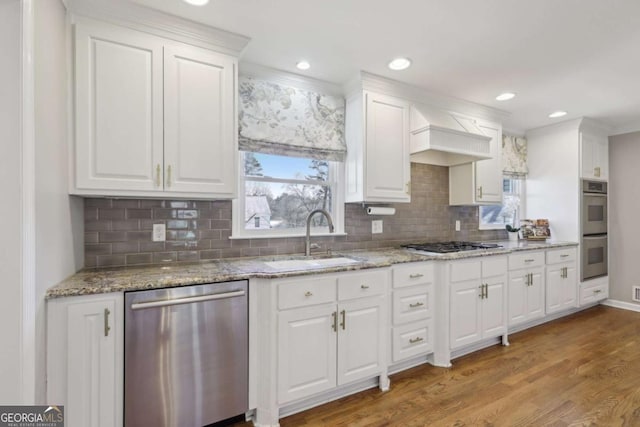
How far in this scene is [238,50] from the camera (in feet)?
6.89

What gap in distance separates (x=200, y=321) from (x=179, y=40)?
65.0 inches

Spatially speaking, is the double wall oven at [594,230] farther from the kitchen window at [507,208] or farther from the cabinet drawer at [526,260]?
the cabinet drawer at [526,260]

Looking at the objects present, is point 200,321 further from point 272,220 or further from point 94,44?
point 94,44

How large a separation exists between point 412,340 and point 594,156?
3608 millimetres

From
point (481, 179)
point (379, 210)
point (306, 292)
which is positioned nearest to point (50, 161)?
point (306, 292)

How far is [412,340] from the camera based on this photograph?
248 cm

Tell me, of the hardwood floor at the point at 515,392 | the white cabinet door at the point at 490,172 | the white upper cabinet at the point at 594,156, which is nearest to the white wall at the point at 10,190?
the hardwood floor at the point at 515,392

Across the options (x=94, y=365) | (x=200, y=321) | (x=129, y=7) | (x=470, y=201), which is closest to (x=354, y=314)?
(x=200, y=321)

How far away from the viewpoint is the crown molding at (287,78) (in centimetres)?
Answer: 246

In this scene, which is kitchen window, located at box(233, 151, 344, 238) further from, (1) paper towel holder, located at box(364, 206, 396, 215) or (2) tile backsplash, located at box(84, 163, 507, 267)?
(1) paper towel holder, located at box(364, 206, 396, 215)

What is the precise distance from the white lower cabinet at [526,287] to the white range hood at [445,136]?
1109 mm

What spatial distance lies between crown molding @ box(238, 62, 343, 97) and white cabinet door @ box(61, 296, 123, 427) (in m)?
1.84

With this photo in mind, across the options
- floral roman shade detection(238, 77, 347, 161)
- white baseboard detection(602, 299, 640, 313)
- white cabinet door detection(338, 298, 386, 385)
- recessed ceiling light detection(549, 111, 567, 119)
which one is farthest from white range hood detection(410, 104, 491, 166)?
white baseboard detection(602, 299, 640, 313)

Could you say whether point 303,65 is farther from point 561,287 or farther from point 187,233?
point 561,287
